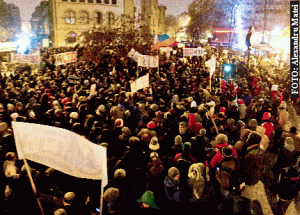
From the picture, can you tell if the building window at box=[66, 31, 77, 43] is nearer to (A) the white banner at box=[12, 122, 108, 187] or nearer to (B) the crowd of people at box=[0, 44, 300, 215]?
(B) the crowd of people at box=[0, 44, 300, 215]

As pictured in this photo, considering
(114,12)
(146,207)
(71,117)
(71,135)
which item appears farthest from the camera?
(114,12)

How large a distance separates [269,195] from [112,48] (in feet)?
44.7

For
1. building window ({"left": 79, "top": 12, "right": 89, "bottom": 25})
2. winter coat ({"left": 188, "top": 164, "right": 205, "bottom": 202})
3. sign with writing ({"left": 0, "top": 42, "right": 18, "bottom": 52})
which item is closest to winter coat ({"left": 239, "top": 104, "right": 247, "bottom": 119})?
winter coat ({"left": 188, "top": 164, "right": 205, "bottom": 202})

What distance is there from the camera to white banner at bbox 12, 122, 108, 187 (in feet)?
10.4

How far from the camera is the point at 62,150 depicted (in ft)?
10.9

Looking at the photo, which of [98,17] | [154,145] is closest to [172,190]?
[154,145]

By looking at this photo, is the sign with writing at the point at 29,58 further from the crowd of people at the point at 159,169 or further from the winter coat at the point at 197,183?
the winter coat at the point at 197,183

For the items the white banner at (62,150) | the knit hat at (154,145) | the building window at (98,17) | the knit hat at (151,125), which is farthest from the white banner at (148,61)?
the building window at (98,17)

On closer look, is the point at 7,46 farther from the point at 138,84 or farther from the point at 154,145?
the point at 154,145

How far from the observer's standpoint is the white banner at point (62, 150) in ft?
10.4

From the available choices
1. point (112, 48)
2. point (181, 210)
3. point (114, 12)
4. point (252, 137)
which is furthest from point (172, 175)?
point (114, 12)

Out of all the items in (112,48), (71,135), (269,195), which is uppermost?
(112,48)

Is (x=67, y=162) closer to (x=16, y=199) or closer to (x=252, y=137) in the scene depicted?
(x=16, y=199)

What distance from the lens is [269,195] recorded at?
562 centimetres
